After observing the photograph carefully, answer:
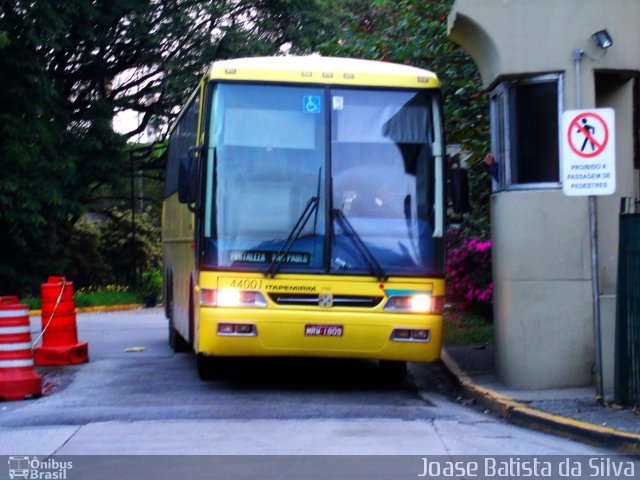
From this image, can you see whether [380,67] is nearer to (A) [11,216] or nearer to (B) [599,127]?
(B) [599,127]

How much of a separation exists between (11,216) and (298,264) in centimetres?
1667

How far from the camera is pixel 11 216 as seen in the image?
26172mm

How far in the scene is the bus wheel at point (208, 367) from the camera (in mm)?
12539

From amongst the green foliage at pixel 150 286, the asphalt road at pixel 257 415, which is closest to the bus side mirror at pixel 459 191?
the asphalt road at pixel 257 415

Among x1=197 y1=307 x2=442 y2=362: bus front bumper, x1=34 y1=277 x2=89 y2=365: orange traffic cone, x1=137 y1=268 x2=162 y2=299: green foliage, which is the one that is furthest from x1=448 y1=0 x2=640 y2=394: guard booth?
x1=137 y1=268 x2=162 y2=299: green foliage

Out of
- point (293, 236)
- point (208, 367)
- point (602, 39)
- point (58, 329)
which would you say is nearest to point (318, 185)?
point (293, 236)

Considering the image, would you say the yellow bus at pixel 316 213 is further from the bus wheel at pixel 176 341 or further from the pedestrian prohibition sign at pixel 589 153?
the bus wheel at pixel 176 341

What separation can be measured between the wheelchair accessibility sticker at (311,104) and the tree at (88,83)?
619 inches

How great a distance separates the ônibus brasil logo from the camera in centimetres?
761

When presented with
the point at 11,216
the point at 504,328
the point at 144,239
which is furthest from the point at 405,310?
the point at 144,239

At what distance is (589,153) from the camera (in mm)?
9750

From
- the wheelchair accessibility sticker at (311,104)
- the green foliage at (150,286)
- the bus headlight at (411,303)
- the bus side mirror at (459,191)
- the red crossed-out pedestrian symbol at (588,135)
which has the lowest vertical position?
the green foliage at (150,286)

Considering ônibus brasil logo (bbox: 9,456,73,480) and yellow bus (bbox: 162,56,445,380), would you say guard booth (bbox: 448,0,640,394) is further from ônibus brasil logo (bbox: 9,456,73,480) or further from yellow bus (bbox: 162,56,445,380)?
ônibus brasil logo (bbox: 9,456,73,480)

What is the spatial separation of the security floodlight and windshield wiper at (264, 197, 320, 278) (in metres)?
3.36
